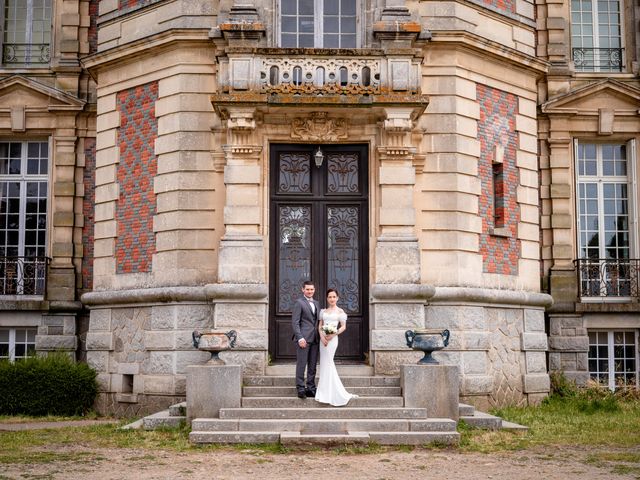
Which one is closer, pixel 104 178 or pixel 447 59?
pixel 447 59

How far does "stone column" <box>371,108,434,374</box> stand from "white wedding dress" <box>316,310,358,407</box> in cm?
154

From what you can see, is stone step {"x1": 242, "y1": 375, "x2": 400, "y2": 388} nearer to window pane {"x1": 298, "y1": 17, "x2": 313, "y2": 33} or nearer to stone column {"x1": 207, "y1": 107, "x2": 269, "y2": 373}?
stone column {"x1": 207, "y1": 107, "x2": 269, "y2": 373}

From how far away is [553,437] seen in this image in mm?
12766

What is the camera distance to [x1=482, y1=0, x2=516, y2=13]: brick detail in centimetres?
1662

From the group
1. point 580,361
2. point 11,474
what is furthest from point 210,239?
point 580,361

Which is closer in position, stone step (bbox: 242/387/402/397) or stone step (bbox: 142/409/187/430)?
stone step (bbox: 142/409/187/430)

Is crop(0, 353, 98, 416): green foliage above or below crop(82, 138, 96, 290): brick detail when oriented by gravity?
below

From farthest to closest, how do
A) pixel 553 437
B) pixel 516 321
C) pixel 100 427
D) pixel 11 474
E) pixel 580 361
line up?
pixel 580 361 → pixel 516 321 → pixel 100 427 → pixel 553 437 → pixel 11 474

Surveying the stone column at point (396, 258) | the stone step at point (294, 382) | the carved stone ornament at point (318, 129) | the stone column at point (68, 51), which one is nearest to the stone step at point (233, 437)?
the stone step at point (294, 382)

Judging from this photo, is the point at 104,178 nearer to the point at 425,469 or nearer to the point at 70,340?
the point at 70,340

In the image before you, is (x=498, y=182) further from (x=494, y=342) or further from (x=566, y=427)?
(x=566, y=427)

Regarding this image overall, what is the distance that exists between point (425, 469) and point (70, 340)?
988 centimetres

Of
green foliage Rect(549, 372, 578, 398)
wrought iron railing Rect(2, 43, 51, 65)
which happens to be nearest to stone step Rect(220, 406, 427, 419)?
green foliage Rect(549, 372, 578, 398)

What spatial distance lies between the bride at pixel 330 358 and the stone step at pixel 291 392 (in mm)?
370
